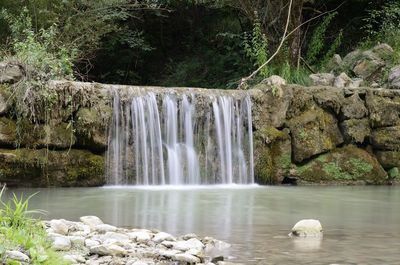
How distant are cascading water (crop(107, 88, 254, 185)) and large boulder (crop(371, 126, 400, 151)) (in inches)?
107

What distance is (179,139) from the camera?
478 inches

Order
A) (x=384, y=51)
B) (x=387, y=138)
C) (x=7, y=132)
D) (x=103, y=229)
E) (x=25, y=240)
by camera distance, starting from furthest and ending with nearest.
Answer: (x=384, y=51)
(x=387, y=138)
(x=7, y=132)
(x=103, y=229)
(x=25, y=240)

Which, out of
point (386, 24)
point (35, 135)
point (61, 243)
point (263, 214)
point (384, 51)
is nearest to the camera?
point (61, 243)

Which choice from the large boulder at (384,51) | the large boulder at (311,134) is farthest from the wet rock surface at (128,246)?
the large boulder at (384,51)

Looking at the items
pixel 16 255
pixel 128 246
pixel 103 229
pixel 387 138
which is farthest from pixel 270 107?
pixel 16 255

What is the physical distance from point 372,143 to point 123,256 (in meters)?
9.37

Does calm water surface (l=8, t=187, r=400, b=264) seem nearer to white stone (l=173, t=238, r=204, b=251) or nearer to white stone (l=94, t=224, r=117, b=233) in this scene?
white stone (l=173, t=238, r=204, b=251)

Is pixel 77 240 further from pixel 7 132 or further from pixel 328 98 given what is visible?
pixel 328 98

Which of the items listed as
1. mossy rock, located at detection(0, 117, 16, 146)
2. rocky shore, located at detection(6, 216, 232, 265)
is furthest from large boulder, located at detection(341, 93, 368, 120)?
rocky shore, located at detection(6, 216, 232, 265)

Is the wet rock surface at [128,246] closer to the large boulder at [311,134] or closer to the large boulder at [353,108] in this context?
the large boulder at [311,134]

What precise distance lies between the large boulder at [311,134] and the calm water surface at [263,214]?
0.98 m

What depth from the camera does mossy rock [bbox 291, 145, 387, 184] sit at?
12492 mm

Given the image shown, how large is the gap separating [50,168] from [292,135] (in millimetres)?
4820

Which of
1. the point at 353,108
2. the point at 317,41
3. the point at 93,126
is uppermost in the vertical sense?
the point at 317,41
